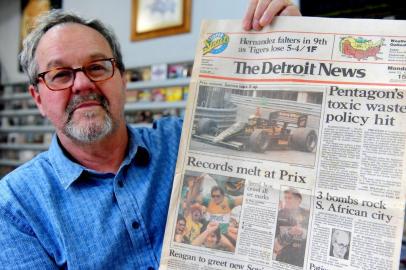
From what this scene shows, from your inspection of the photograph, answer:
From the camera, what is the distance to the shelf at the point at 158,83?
1591 mm

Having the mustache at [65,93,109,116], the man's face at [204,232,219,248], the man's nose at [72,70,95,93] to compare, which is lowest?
the man's face at [204,232,219,248]

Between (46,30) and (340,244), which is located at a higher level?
(46,30)

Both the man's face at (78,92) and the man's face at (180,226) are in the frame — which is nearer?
the man's face at (180,226)

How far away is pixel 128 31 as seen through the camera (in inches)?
70.8

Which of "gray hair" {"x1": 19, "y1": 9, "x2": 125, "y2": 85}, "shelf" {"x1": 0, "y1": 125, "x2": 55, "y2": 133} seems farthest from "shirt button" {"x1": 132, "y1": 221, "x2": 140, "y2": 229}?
"shelf" {"x1": 0, "y1": 125, "x2": 55, "y2": 133}

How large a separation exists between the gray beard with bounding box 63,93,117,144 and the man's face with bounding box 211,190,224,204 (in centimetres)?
27

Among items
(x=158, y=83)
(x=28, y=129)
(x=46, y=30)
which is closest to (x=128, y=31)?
(x=158, y=83)

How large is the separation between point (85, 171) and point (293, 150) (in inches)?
15.2

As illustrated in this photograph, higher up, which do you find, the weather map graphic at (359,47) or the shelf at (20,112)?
the weather map graphic at (359,47)

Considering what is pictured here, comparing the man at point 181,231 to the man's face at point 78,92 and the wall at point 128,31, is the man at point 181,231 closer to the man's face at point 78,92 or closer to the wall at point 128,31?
the man's face at point 78,92

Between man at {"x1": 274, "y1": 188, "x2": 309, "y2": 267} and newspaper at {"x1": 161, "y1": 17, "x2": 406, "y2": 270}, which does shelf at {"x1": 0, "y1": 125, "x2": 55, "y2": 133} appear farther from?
man at {"x1": 274, "y1": 188, "x2": 309, "y2": 267}

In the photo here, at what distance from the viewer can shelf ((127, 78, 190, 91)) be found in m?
1.59

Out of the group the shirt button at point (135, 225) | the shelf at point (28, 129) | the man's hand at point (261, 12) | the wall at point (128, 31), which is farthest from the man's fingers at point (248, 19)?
the shelf at point (28, 129)

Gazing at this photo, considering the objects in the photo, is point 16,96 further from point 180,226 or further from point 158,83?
point 180,226
